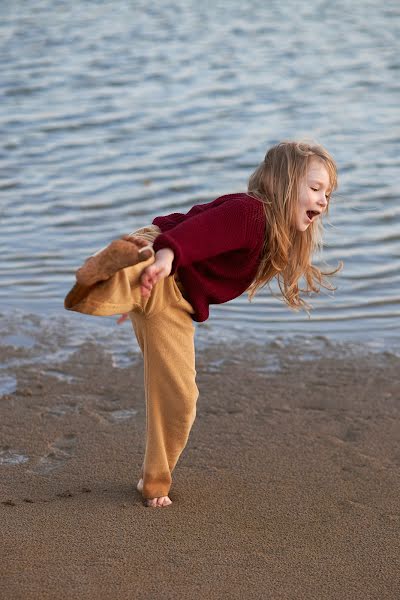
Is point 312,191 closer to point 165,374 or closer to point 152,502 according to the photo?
point 165,374

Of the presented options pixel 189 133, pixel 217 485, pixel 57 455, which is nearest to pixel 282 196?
pixel 217 485

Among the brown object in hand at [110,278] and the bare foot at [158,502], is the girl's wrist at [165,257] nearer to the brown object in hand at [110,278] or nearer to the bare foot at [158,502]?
the brown object in hand at [110,278]

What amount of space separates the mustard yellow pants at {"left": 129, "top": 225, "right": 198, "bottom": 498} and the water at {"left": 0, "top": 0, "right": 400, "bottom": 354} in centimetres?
120

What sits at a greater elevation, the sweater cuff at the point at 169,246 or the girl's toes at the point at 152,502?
the sweater cuff at the point at 169,246

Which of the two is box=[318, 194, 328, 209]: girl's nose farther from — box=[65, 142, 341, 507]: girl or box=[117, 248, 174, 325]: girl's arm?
box=[117, 248, 174, 325]: girl's arm

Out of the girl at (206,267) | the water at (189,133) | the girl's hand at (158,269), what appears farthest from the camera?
the water at (189,133)

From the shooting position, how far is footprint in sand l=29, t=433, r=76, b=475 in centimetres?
398

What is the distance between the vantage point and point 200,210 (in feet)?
11.4

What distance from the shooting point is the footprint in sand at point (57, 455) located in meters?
3.98

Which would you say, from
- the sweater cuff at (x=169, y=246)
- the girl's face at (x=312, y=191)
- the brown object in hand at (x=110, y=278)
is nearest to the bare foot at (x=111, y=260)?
the brown object in hand at (x=110, y=278)

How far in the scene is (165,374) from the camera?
359 cm

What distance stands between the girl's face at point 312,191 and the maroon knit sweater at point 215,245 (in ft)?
0.57

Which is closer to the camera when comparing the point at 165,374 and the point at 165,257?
the point at 165,257

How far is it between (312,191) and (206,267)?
47cm
